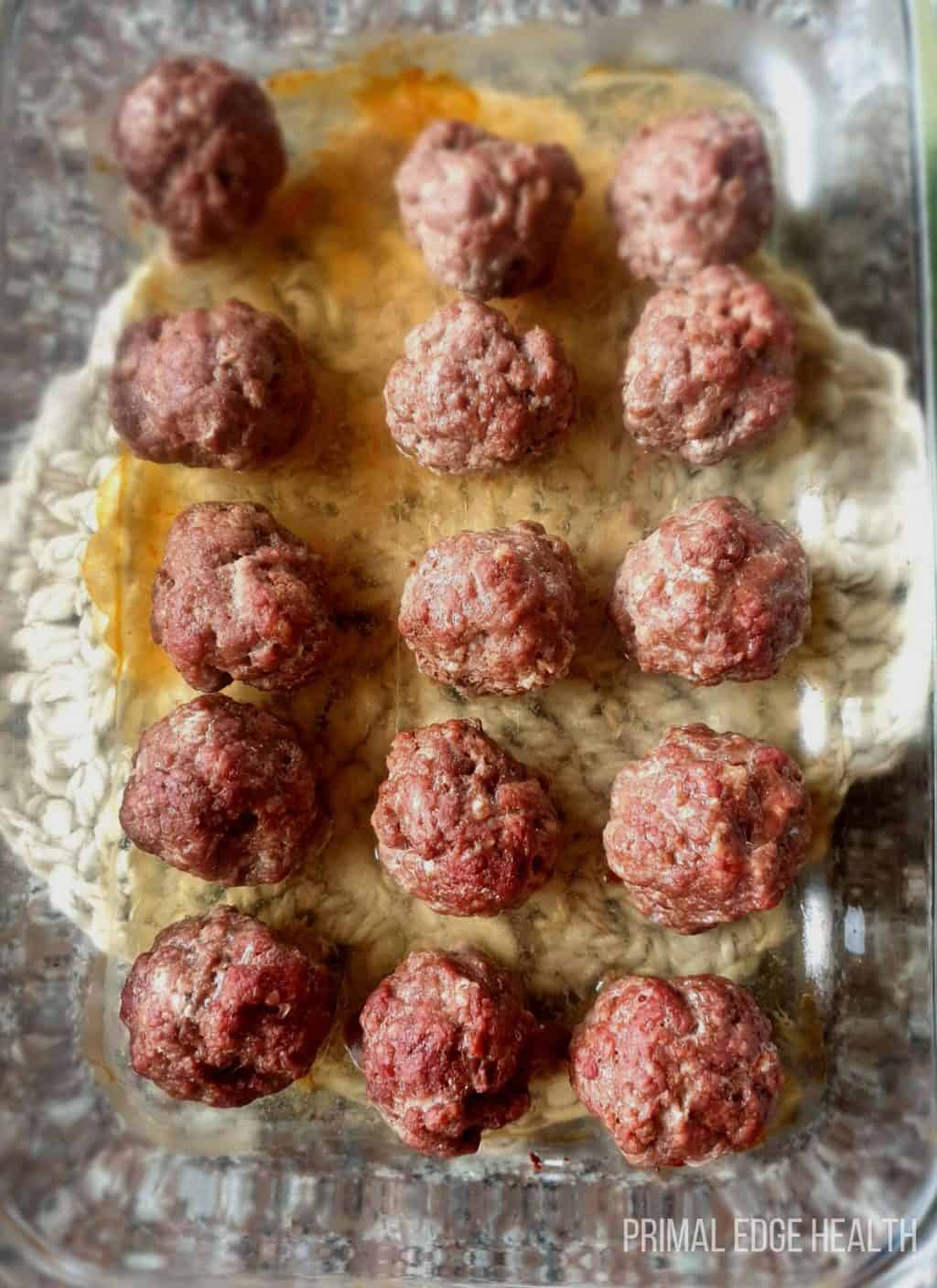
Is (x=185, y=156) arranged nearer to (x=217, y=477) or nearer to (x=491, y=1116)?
(x=217, y=477)

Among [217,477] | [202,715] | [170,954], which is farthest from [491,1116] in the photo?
[217,477]

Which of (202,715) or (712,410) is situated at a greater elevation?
(712,410)

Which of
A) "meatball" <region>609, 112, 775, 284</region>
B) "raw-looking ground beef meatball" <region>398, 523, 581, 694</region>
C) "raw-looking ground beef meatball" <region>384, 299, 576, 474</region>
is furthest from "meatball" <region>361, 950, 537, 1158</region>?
"meatball" <region>609, 112, 775, 284</region>

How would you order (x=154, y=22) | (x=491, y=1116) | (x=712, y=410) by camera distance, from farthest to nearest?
(x=154, y=22)
(x=712, y=410)
(x=491, y=1116)

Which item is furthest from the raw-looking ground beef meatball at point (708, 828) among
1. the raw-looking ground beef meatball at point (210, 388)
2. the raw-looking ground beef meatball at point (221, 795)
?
the raw-looking ground beef meatball at point (210, 388)

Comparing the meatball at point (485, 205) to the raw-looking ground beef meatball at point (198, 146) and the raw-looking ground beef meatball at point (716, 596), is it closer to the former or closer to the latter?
the raw-looking ground beef meatball at point (198, 146)

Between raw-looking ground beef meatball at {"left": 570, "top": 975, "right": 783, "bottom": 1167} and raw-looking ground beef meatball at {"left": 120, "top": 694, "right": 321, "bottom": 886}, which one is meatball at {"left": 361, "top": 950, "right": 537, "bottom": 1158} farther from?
raw-looking ground beef meatball at {"left": 120, "top": 694, "right": 321, "bottom": 886}

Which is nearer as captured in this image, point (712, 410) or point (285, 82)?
point (712, 410)
